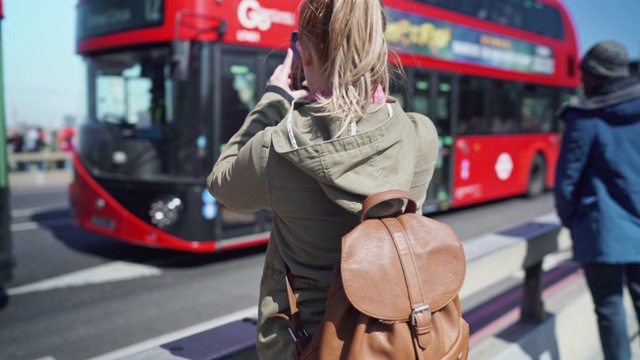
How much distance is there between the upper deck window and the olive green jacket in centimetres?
794

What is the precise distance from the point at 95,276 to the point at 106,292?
0.67 metres

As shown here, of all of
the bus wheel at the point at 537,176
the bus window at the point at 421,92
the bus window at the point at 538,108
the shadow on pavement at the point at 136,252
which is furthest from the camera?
the bus wheel at the point at 537,176

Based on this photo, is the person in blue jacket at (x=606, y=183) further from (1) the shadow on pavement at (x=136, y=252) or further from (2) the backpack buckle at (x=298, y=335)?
(1) the shadow on pavement at (x=136, y=252)

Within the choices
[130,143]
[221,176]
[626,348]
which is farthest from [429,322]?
[130,143]

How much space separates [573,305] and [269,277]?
2.96 metres

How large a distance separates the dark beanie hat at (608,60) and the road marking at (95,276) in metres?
5.20

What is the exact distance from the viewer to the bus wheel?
1224 centimetres

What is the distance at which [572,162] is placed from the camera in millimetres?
2822

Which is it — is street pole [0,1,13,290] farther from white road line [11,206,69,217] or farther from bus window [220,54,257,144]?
white road line [11,206,69,217]

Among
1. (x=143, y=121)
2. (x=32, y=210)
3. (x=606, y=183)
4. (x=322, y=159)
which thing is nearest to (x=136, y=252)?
(x=143, y=121)

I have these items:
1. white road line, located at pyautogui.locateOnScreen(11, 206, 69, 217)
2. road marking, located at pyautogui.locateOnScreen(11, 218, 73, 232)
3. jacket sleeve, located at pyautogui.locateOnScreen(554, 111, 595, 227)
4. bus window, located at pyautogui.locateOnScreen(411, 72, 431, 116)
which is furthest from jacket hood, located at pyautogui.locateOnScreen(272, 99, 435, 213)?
white road line, located at pyautogui.locateOnScreen(11, 206, 69, 217)

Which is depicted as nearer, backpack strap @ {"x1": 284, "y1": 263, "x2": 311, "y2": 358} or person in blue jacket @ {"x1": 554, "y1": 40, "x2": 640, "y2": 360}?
backpack strap @ {"x1": 284, "y1": 263, "x2": 311, "y2": 358}

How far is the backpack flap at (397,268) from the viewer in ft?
3.92

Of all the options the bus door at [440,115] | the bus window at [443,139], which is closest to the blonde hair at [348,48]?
the bus door at [440,115]
